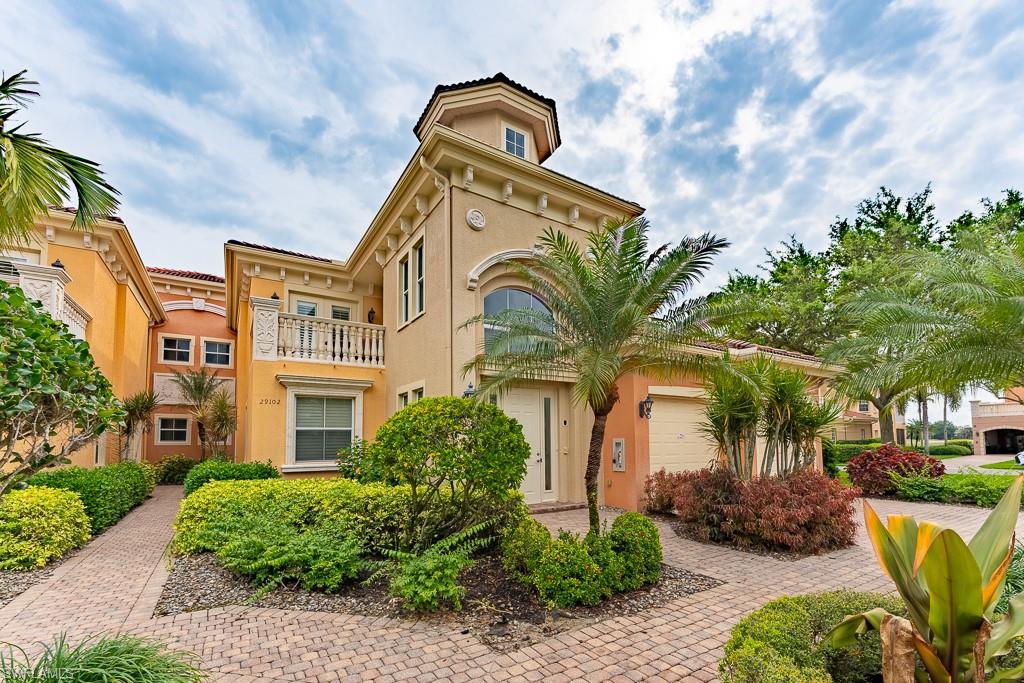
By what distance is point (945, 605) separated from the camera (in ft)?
8.21

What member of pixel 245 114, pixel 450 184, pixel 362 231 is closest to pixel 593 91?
pixel 450 184

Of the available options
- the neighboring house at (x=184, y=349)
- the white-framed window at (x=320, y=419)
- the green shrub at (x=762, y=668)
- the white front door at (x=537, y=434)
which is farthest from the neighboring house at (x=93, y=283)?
the green shrub at (x=762, y=668)

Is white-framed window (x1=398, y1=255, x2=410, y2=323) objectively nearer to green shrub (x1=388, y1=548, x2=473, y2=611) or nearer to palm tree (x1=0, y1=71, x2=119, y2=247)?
palm tree (x1=0, y1=71, x2=119, y2=247)

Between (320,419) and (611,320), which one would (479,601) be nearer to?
(611,320)

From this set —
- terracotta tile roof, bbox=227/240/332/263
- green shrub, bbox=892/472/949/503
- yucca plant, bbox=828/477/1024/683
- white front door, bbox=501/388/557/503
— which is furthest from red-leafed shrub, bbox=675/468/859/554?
terracotta tile roof, bbox=227/240/332/263

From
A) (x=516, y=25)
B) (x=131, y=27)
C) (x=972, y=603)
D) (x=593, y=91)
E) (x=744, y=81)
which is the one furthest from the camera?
(x=593, y=91)

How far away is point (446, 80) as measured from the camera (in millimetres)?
11898

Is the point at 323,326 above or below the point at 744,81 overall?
below

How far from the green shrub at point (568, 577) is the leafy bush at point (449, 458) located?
3.73ft

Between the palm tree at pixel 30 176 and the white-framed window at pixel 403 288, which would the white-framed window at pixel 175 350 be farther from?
the palm tree at pixel 30 176

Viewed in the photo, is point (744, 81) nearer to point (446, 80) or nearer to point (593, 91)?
point (593, 91)

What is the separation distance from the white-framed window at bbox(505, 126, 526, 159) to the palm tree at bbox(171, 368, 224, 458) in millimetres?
12705

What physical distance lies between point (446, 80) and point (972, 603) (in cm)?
1250

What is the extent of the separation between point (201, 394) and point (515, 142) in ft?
43.3
